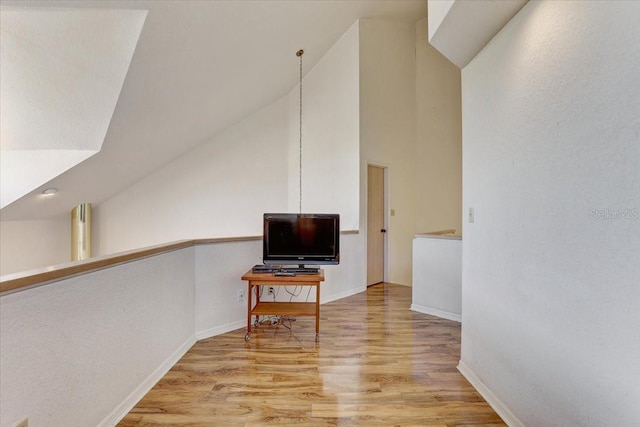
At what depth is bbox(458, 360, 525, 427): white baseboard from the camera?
1.68m

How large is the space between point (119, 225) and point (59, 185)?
1.57 m

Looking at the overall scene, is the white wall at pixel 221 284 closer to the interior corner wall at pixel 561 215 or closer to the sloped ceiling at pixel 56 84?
the sloped ceiling at pixel 56 84

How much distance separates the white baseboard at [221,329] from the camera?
9.22ft

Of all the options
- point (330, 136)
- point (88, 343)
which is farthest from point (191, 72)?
point (88, 343)

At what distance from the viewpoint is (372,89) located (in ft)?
16.1

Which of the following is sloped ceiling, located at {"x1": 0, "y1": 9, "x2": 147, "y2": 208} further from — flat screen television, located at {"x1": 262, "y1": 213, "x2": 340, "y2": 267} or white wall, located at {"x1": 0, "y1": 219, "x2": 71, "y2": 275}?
flat screen television, located at {"x1": 262, "y1": 213, "x2": 340, "y2": 267}

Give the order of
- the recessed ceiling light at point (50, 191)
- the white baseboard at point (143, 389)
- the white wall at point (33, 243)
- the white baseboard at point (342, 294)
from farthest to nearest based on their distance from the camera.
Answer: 1. the white baseboard at point (342, 294)
2. the white wall at point (33, 243)
3. the recessed ceiling light at point (50, 191)
4. the white baseboard at point (143, 389)

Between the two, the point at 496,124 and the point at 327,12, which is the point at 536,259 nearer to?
the point at 496,124

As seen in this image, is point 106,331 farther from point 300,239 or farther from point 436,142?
point 436,142

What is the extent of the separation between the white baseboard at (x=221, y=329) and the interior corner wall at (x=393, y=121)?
2.40 meters

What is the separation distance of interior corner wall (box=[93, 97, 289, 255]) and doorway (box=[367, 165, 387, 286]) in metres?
1.61

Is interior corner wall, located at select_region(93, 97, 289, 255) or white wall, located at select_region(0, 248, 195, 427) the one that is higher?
interior corner wall, located at select_region(93, 97, 289, 255)

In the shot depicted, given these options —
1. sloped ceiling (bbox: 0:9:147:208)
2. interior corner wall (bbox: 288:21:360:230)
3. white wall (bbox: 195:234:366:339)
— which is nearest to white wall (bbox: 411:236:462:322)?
interior corner wall (bbox: 288:21:360:230)

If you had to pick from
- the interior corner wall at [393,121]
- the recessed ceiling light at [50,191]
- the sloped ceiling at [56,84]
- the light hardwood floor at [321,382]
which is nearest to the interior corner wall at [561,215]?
the light hardwood floor at [321,382]
